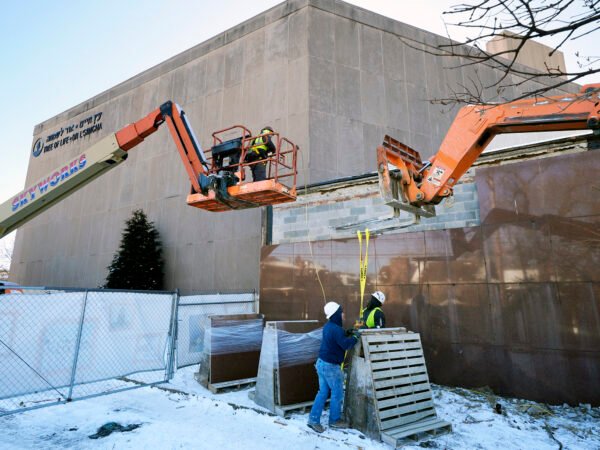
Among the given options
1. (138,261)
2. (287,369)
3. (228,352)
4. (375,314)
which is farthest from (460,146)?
(138,261)

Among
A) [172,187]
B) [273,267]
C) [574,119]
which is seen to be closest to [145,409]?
[273,267]

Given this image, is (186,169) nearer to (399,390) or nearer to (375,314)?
(375,314)

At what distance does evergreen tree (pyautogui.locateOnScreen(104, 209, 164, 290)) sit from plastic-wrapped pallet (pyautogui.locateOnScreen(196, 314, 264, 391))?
714 cm

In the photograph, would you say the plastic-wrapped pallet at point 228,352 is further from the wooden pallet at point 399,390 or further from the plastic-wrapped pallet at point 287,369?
the wooden pallet at point 399,390

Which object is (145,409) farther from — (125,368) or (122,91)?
(122,91)

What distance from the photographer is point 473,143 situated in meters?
6.14

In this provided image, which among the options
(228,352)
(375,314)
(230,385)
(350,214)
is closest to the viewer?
(375,314)

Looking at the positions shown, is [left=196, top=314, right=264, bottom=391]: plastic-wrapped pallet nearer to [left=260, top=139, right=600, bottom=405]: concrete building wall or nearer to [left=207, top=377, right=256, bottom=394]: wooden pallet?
[left=207, top=377, right=256, bottom=394]: wooden pallet

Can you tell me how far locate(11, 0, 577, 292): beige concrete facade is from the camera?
13.4m

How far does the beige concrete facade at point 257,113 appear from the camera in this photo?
13352mm

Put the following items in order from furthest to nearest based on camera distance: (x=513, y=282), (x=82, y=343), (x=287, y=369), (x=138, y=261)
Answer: (x=138, y=261) < (x=82, y=343) < (x=513, y=282) < (x=287, y=369)

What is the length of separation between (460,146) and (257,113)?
31.7ft

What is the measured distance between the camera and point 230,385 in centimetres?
757

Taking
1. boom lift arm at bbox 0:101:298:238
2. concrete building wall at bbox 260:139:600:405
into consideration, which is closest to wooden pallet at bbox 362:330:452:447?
concrete building wall at bbox 260:139:600:405
